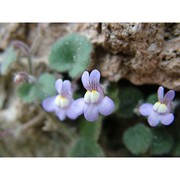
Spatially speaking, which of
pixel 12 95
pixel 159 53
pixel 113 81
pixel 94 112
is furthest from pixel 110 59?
pixel 12 95

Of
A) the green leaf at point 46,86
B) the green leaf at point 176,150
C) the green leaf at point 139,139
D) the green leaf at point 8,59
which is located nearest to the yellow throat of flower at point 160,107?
the green leaf at point 139,139

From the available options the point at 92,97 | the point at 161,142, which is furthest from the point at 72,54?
the point at 161,142

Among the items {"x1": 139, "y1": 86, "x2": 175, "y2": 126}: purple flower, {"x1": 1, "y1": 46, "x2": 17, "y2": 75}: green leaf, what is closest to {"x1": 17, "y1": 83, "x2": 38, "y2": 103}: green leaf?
{"x1": 1, "y1": 46, "x2": 17, "y2": 75}: green leaf

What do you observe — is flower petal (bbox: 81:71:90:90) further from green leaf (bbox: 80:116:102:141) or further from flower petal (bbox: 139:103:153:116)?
green leaf (bbox: 80:116:102:141)

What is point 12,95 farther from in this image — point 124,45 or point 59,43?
point 124,45

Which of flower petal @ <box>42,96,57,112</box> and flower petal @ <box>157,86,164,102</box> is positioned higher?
flower petal @ <box>157,86,164,102</box>

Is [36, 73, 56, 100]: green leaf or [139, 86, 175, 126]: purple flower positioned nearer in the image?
[139, 86, 175, 126]: purple flower
